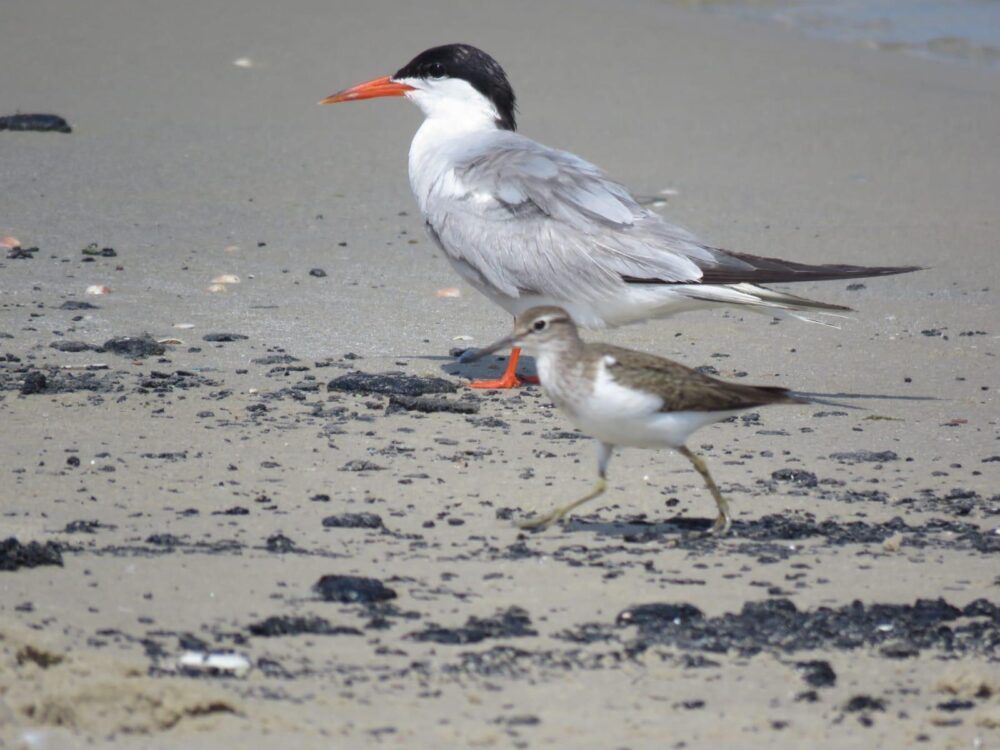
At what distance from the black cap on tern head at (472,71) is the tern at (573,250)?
478mm

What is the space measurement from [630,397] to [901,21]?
10.4 meters

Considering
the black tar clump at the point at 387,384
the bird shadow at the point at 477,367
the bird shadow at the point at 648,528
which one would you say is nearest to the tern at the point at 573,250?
the bird shadow at the point at 477,367

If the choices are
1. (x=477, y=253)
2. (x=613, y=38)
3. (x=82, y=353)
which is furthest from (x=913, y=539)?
(x=613, y=38)

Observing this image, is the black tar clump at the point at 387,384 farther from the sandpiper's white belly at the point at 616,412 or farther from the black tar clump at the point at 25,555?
the black tar clump at the point at 25,555

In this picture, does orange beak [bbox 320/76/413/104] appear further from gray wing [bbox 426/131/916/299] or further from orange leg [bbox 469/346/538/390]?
orange leg [bbox 469/346/538/390]

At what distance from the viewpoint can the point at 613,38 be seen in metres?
12.2

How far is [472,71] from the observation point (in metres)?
7.30

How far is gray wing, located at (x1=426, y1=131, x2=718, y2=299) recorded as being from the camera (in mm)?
6438

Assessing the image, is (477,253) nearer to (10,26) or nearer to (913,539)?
(913,539)

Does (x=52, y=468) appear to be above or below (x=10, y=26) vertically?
below

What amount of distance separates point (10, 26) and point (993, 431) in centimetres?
789

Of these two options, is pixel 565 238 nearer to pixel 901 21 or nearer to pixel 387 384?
pixel 387 384

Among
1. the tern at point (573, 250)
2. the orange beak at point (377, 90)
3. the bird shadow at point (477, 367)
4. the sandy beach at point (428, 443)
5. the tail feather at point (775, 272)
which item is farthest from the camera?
the orange beak at point (377, 90)

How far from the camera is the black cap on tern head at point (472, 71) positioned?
23.9 ft
